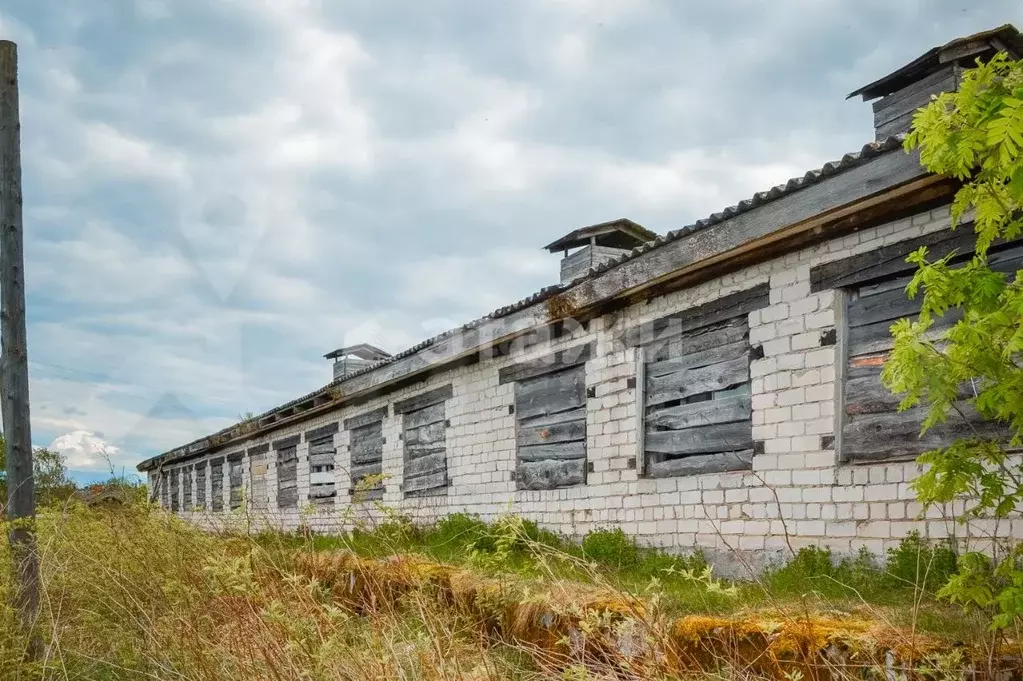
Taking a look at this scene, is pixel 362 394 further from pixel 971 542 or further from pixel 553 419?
pixel 971 542

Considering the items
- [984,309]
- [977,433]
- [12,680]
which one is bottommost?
[12,680]

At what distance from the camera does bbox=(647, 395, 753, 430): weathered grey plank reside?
7.21 m

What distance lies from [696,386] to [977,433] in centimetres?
259

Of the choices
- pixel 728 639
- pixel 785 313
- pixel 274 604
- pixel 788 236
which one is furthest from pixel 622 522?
pixel 274 604

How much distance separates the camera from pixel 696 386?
7.65 meters

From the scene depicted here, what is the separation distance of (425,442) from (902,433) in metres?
7.61

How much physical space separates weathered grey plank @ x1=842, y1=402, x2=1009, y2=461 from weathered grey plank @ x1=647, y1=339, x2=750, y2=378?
1.24m

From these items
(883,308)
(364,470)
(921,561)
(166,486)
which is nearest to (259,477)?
(364,470)

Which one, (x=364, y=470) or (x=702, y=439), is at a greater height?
(x=702, y=439)

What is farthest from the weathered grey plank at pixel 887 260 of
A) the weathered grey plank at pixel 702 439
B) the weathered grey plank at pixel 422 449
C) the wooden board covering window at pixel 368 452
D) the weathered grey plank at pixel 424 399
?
the wooden board covering window at pixel 368 452

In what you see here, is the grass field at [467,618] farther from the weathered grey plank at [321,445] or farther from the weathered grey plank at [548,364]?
the weathered grey plank at [321,445]

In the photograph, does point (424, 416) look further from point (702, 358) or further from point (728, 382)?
point (728, 382)

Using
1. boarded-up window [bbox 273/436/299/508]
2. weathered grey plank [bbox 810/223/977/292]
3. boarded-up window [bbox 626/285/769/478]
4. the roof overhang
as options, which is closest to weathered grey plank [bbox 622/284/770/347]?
boarded-up window [bbox 626/285/769/478]

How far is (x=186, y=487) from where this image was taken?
26688mm
